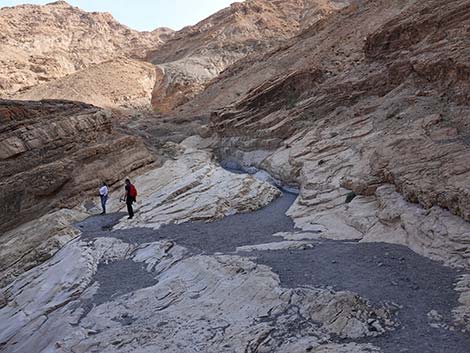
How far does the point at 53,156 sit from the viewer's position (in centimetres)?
1902

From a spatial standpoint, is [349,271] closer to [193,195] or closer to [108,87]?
[193,195]

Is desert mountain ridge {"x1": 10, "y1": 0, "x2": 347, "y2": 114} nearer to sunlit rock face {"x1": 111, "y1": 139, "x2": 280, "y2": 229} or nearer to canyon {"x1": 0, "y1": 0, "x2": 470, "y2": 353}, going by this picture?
canyon {"x1": 0, "y1": 0, "x2": 470, "y2": 353}

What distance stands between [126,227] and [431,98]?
1175 centimetres

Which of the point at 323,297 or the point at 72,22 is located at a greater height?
the point at 72,22

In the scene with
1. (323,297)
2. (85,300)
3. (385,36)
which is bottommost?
(323,297)

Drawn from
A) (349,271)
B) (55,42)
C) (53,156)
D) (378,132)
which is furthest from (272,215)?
(55,42)

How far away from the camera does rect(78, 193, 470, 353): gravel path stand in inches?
255

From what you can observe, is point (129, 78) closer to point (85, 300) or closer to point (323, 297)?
point (85, 300)

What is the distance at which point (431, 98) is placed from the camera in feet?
53.1

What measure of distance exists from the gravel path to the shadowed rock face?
4.06 metres

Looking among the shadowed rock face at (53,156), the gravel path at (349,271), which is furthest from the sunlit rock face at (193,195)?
the shadowed rock face at (53,156)

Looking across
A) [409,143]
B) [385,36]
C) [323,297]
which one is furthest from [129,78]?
[323,297]

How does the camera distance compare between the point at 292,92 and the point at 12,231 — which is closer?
the point at 12,231

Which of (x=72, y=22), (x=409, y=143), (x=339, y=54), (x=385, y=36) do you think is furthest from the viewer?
(x=72, y=22)
